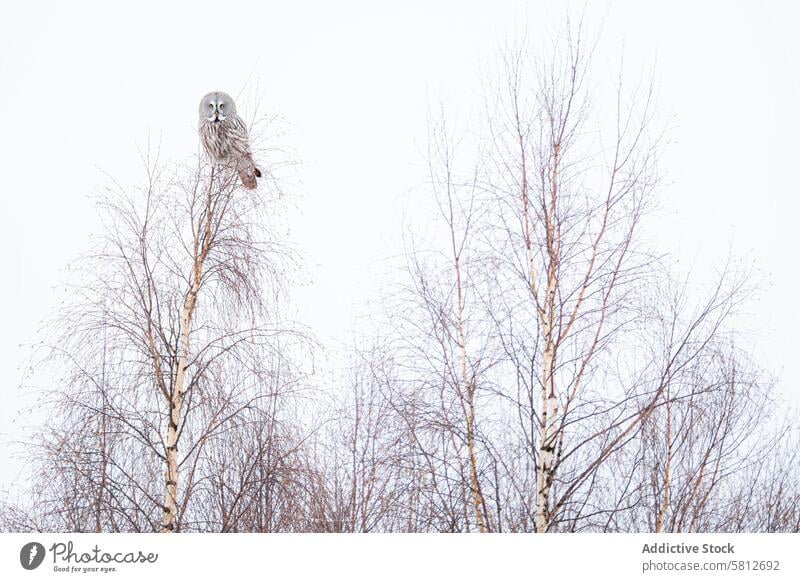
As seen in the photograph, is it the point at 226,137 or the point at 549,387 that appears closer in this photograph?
the point at 549,387

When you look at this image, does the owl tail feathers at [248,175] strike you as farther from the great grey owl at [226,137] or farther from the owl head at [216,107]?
the owl head at [216,107]

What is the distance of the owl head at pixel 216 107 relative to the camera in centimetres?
924

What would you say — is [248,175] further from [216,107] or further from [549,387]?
[549,387]

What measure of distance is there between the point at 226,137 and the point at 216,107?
0.81m

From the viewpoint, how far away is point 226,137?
8.78 meters

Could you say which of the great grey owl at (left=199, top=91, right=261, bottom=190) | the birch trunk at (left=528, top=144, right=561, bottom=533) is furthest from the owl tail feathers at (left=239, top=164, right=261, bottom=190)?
the birch trunk at (left=528, top=144, right=561, bottom=533)

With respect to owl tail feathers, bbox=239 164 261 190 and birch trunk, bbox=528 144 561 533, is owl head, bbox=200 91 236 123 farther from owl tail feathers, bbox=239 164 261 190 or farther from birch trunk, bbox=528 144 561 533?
birch trunk, bbox=528 144 561 533

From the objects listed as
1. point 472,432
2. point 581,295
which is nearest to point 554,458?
point 472,432

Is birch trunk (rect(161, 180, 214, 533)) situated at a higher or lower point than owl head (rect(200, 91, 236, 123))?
lower

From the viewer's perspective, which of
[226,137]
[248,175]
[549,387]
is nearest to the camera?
[549,387]

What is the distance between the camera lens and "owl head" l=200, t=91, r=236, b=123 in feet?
30.3

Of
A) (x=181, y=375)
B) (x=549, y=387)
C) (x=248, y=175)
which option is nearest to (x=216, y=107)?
(x=248, y=175)
